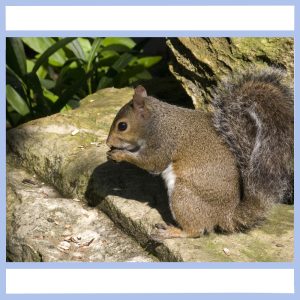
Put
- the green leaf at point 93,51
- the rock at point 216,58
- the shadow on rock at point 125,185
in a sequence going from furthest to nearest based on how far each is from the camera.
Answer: the green leaf at point 93,51
the rock at point 216,58
the shadow on rock at point 125,185

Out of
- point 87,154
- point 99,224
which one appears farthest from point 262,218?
point 87,154

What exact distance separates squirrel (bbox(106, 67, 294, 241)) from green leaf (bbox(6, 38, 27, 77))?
7.98 ft

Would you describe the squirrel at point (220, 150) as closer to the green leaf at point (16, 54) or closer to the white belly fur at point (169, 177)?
the white belly fur at point (169, 177)

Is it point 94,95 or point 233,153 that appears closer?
point 233,153

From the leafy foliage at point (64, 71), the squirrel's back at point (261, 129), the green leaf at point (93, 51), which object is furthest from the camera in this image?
the green leaf at point (93, 51)

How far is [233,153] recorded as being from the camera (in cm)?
448

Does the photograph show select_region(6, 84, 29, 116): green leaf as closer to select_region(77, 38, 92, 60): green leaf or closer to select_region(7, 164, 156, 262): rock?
select_region(77, 38, 92, 60): green leaf

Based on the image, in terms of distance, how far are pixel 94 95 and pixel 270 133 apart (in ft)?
8.95

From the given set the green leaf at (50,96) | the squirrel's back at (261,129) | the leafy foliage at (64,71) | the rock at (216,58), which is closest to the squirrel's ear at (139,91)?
the squirrel's back at (261,129)

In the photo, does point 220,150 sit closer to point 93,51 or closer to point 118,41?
point 93,51

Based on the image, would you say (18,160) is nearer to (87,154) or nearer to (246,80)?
(87,154)

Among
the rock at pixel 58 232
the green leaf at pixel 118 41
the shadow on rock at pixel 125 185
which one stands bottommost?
the rock at pixel 58 232

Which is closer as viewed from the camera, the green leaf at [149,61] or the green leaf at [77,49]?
the green leaf at [77,49]

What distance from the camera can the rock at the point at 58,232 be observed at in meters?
4.67
